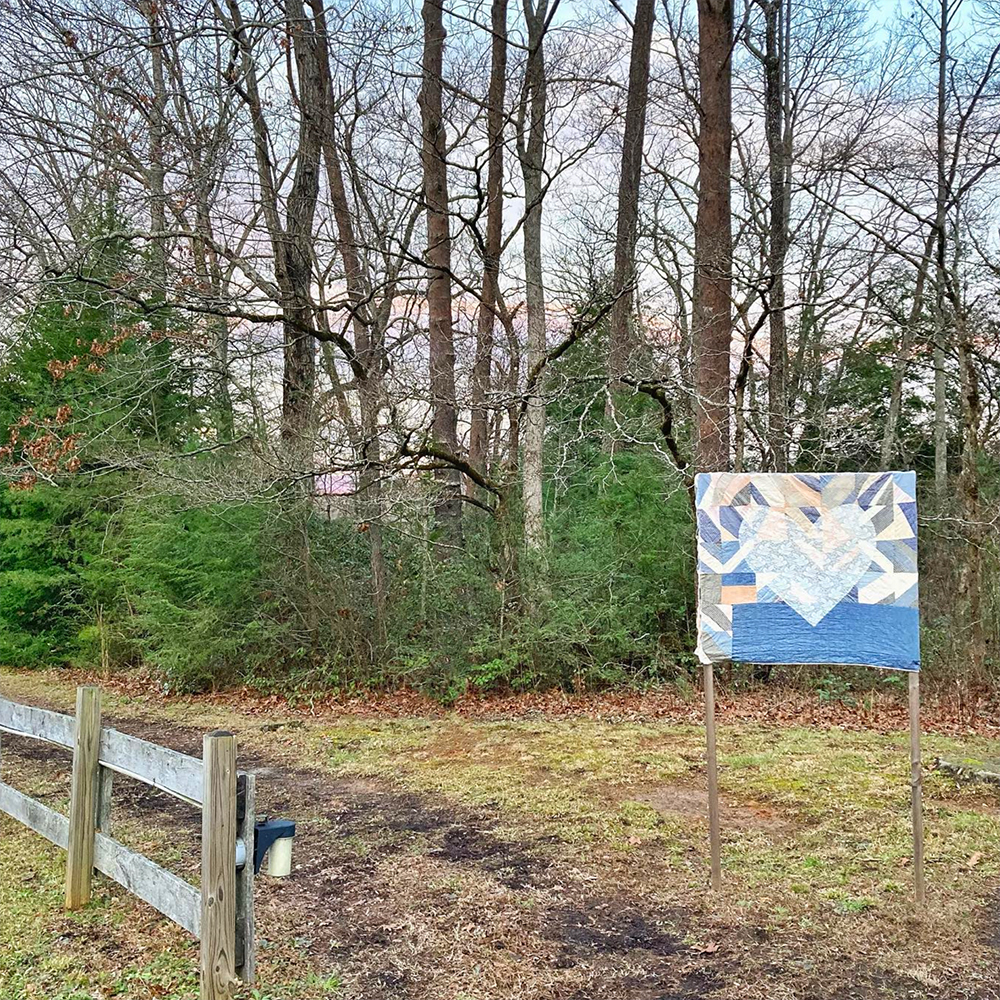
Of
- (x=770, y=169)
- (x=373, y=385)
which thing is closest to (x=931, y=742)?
(x=373, y=385)

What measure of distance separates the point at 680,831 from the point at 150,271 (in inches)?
285

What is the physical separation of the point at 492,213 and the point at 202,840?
35.4 feet

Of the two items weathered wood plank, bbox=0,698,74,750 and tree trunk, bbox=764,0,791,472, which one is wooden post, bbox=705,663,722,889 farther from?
tree trunk, bbox=764,0,791,472

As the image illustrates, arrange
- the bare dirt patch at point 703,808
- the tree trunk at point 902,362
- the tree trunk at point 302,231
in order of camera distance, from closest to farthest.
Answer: the bare dirt patch at point 703,808 → the tree trunk at point 302,231 → the tree trunk at point 902,362

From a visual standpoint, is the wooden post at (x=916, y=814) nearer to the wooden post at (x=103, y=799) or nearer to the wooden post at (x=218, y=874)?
the wooden post at (x=218, y=874)

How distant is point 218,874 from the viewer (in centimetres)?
318

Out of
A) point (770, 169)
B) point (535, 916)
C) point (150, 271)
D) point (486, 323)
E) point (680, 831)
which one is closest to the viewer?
point (535, 916)

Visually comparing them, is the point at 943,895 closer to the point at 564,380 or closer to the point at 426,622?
the point at 564,380

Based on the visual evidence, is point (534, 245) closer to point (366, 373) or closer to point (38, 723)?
point (366, 373)

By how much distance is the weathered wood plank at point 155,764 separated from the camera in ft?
11.1

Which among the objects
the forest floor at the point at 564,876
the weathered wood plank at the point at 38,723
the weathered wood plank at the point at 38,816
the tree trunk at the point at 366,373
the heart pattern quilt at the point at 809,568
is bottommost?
the forest floor at the point at 564,876

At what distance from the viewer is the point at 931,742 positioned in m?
7.52

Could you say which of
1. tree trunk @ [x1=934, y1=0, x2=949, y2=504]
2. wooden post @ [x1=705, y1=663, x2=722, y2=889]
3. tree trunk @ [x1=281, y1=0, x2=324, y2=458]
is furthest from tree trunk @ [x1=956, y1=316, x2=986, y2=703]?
tree trunk @ [x1=281, y1=0, x2=324, y2=458]

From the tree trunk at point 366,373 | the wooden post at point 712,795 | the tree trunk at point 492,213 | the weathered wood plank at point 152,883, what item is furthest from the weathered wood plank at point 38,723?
the tree trunk at point 492,213
